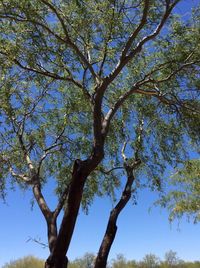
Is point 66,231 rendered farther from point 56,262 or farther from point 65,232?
point 56,262

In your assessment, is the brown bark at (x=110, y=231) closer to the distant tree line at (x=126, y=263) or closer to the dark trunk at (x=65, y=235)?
the dark trunk at (x=65, y=235)

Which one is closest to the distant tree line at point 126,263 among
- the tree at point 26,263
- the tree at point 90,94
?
the tree at point 26,263

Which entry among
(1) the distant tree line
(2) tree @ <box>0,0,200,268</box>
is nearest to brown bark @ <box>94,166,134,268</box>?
(2) tree @ <box>0,0,200,268</box>

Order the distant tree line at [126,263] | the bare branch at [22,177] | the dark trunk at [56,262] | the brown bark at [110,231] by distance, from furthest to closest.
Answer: the distant tree line at [126,263], the bare branch at [22,177], the brown bark at [110,231], the dark trunk at [56,262]

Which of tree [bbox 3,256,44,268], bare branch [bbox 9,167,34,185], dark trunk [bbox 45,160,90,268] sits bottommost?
dark trunk [bbox 45,160,90,268]

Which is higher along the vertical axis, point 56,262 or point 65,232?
point 65,232

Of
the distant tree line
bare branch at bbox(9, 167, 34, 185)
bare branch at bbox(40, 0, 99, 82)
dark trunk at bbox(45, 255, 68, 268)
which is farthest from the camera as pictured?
the distant tree line

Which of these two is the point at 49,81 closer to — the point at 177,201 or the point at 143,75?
the point at 143,75

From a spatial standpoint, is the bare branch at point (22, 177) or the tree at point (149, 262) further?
the tree at point (149, 262)

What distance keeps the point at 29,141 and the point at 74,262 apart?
25024mm

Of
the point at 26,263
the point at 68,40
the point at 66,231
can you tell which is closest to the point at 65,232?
the point at 66,231

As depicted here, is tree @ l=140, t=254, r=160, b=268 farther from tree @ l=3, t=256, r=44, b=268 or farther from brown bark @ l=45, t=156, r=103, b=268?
→ brown bark @ l=45, t=156, r=103, b=268

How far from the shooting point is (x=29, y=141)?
13422 mm

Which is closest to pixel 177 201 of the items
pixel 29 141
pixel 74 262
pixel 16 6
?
pixel 29 141
